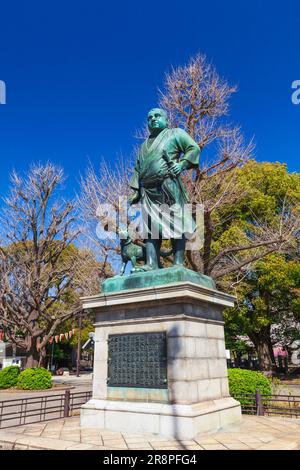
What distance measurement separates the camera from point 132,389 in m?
7.02

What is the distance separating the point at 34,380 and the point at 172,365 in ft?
60.8

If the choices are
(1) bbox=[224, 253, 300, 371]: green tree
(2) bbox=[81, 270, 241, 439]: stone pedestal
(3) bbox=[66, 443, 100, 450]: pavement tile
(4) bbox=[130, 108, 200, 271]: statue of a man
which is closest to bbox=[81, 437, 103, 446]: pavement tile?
(3) bbox=[66, 443, 100, 450]: pavement tile

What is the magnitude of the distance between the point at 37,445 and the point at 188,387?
2.54 m

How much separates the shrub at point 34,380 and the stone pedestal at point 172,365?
16.9 metres

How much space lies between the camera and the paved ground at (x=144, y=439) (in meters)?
5.70

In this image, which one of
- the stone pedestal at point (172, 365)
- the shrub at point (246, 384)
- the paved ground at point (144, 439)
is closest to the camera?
the paved ground at point (144, 439)

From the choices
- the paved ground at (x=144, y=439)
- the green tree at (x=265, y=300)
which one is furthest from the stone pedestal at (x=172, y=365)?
the green tree at (x=265, y=300)

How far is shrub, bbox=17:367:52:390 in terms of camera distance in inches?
882

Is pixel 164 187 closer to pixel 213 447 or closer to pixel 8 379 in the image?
pixel 213 447

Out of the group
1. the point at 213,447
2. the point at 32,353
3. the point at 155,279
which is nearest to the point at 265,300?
the point at 32,353

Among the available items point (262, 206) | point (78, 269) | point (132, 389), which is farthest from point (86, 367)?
point (132, 389)

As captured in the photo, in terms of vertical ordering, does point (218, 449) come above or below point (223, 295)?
below

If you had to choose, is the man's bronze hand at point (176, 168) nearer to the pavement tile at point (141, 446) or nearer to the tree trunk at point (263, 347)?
the pavement tile at point (141, 446)

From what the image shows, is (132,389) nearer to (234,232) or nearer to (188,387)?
(188,387)
